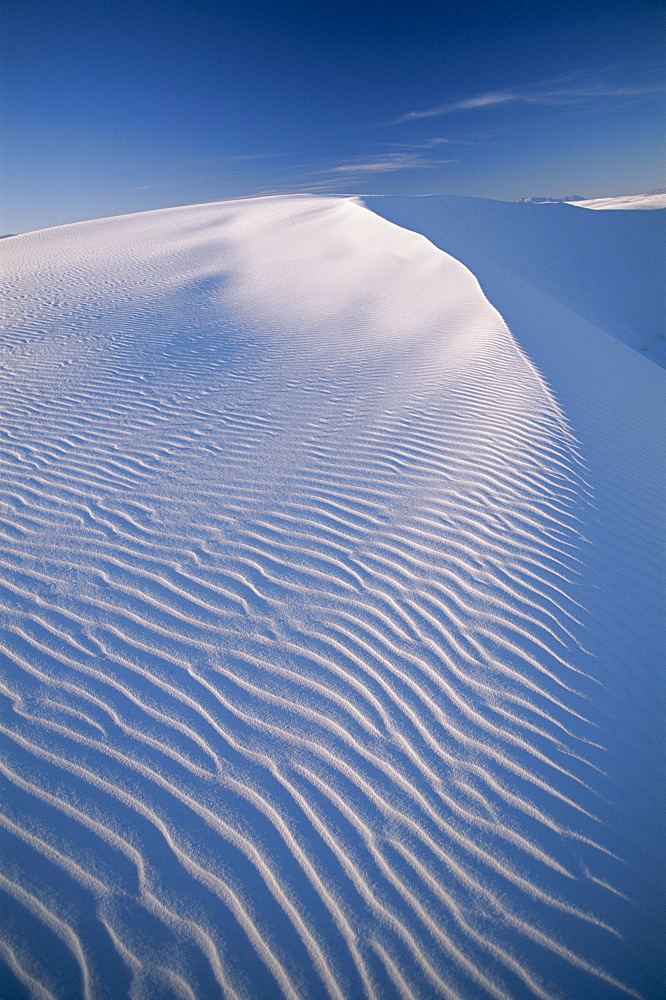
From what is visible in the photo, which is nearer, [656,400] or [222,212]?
[656,400]

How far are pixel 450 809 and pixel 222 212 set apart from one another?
3201 cm

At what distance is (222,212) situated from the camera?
1121 inches

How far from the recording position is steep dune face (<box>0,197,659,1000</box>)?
78.1 inches

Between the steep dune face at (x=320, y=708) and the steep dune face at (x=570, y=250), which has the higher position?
the steep dune face at (x=570, y=250)

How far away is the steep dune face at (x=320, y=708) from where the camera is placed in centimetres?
198

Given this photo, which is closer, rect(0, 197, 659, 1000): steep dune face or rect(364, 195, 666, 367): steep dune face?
rect(0, 197, 659, 1000): steep dune face

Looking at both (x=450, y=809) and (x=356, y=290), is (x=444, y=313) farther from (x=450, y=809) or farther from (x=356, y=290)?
(x=450, y=809)

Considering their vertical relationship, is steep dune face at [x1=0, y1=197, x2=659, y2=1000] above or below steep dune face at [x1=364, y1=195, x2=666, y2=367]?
below

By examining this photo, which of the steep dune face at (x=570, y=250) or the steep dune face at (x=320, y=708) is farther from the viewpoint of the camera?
the steep dune face at (x=570, y=250)

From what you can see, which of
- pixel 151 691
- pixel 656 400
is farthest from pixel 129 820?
pixel 656 400

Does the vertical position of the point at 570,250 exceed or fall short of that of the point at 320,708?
it exceeds it

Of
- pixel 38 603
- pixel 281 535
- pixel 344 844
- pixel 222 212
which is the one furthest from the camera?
pixel 222 212

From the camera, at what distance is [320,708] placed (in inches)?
106

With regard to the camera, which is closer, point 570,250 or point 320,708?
point 320,708
